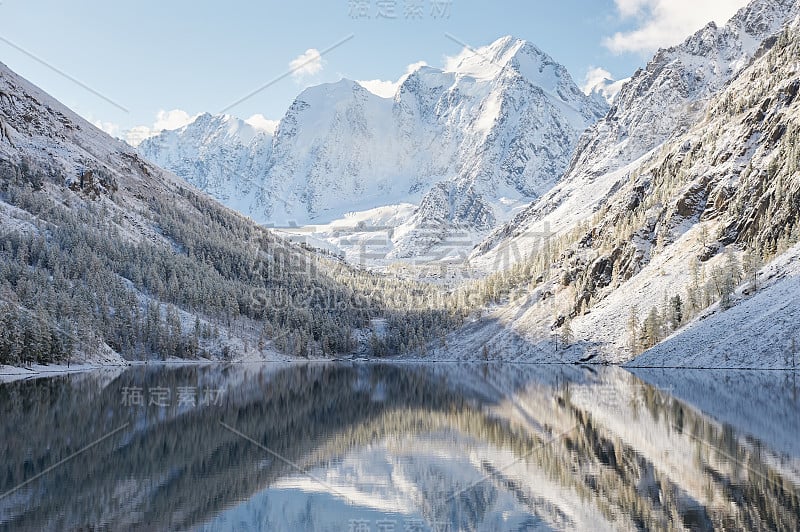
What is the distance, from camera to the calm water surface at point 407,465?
73.7 feet

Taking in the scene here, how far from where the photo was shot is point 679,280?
137000 mm

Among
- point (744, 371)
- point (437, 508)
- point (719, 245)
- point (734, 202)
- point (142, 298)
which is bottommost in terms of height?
point (437, 508)

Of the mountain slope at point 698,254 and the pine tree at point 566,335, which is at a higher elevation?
the mountain slope at point 698,254

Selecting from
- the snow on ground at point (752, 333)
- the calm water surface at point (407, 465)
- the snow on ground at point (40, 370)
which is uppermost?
the snow on ground at point (752, 333)

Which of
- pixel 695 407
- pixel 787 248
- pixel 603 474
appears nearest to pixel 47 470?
pixel 603 474

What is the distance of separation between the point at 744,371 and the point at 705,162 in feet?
332

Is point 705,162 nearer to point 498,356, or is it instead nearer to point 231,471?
point 498,356

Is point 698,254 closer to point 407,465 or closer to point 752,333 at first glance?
point 752,333

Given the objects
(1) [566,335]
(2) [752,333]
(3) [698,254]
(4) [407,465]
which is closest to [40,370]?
(4) [407,465]

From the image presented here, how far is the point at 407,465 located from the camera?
32750 mm

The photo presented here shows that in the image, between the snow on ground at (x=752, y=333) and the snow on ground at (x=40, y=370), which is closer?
the snow on ground at (x=752, y=333)

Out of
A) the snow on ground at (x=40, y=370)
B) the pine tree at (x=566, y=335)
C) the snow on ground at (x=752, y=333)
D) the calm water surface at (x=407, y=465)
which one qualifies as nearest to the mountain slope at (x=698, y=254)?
the snow on ground at (x=752, y=333)

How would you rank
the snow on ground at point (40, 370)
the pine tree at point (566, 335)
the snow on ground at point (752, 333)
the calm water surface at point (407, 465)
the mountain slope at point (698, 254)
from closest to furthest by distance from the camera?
the calm water surface at point (407, 465), the snow on ground at point (752, 333), the snow on ground at point (40, 370), the mountain slope at point (698, 254), the pine tree at point (566, 335)

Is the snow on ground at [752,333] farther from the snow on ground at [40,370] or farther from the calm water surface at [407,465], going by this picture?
the snow on ground at [40,370]
